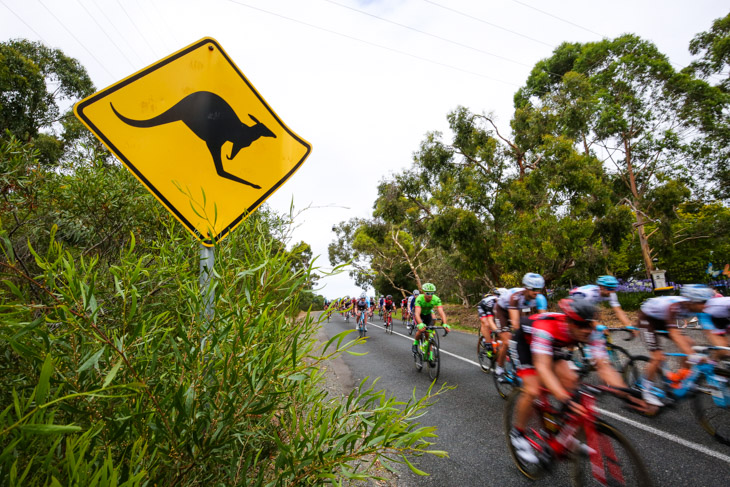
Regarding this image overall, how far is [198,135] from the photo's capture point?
1.57 metres

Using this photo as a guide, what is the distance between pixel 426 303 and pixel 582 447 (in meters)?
5.27

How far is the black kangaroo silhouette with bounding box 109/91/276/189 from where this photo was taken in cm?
155

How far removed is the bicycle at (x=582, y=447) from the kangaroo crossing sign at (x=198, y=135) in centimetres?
307

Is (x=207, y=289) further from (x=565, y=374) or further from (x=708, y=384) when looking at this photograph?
(x=708, y=384)

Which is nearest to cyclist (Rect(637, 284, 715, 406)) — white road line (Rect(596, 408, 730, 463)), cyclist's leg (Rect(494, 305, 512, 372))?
white road line (Rect(596, 408, 730, 463))

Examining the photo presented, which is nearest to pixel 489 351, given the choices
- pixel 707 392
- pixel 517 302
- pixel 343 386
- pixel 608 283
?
pixel 517 302

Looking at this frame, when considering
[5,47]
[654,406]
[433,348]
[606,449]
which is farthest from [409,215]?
[5,47]

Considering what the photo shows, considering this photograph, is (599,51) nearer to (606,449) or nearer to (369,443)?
(606,449)

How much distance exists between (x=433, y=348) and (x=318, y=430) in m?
6.36

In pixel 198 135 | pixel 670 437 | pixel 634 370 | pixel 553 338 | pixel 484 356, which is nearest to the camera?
pixel 198 135

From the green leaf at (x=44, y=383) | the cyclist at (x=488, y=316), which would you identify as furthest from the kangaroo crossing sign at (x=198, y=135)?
the cyclist at (x=488, y=316)

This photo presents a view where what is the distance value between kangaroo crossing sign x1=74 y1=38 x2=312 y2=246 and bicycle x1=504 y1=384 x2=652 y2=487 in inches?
121

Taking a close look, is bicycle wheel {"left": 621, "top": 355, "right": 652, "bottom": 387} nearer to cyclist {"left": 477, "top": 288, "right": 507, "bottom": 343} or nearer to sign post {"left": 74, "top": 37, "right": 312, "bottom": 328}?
cyclist {"left": 477, "top": 288, "right": 507, "bottom": 343}

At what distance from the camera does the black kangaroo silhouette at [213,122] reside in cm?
155
